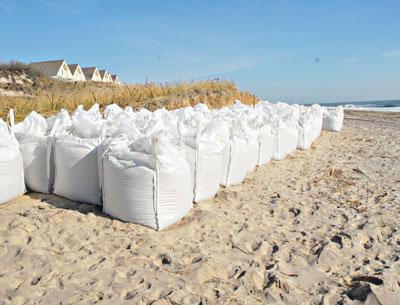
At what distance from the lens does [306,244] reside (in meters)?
2.81

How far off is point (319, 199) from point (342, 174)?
140 centimetres

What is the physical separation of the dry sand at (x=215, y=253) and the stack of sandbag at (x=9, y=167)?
0.10 m

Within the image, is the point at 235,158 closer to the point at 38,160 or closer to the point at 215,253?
the point at 215,253

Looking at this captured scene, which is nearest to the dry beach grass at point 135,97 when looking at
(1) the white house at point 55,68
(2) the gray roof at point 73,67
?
(1) the white house at point 55,68

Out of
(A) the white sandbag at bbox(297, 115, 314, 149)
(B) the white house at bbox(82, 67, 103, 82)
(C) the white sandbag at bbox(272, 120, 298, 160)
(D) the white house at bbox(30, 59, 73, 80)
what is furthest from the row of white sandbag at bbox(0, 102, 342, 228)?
(B) the white house at bbox(82, 67, 103, 82)

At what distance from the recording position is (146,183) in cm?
284

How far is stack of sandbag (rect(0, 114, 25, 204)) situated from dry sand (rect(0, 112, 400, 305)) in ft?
0.33

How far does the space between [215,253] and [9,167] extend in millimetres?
1880

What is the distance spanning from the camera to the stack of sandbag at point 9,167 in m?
3.05

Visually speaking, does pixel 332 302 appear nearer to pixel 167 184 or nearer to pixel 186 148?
pixel 167 184

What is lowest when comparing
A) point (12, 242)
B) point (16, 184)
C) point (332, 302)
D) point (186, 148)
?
point (332, 302)

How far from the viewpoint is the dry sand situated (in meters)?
2.10

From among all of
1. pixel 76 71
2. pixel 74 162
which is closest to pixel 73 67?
pixel 76 71

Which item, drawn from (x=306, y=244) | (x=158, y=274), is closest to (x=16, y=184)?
(x=158, y=274)
